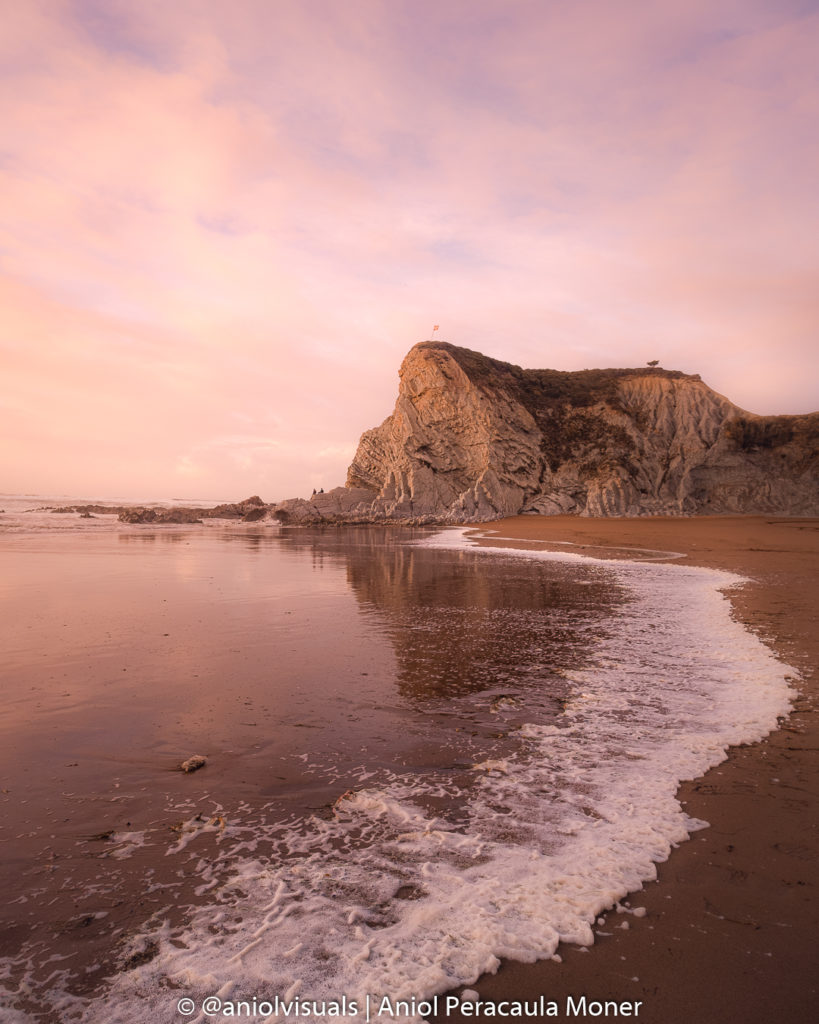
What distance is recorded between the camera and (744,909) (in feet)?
8.03

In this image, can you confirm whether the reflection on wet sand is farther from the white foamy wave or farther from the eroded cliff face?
the eroded cliff face

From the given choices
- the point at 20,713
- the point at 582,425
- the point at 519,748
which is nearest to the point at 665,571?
the point at 519,748

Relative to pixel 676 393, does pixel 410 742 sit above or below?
below

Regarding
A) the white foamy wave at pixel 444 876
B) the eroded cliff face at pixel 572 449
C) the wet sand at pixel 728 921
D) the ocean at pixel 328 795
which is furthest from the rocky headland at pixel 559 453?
the wet sand at pixel 728 921

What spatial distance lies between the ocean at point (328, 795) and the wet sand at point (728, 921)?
12cm

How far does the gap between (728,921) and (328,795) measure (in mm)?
2207

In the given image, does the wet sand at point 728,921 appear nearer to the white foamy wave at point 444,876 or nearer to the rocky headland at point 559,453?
the white foamy wave at point 444,876

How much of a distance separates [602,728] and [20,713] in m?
4.98

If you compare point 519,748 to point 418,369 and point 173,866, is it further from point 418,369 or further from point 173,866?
point 418,369

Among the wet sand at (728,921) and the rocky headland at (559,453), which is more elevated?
the rocky headland at (559,453)

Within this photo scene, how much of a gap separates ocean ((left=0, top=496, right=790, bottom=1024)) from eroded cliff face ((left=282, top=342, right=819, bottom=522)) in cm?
3623

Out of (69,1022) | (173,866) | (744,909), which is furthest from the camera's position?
(173,866)

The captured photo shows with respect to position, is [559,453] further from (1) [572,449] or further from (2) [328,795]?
(2) [328,795]

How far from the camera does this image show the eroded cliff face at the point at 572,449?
4166cm
